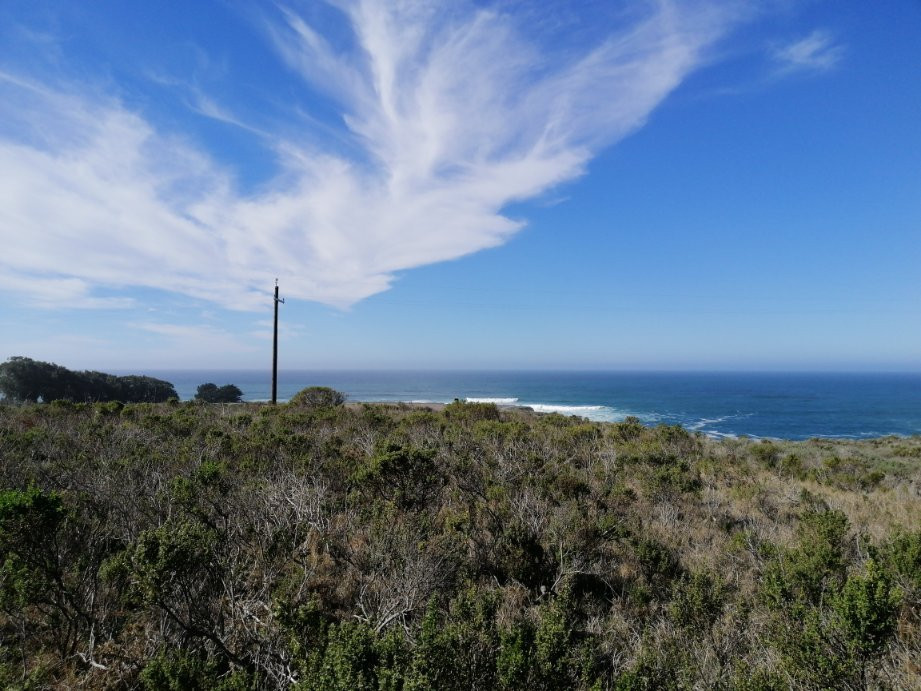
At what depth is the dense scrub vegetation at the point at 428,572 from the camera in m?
3.15

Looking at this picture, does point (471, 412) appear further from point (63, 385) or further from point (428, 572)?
point (63, 385)

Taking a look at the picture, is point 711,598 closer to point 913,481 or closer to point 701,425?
point 913,481

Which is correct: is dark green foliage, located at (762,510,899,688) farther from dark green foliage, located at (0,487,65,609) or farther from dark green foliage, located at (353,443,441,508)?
dark green foliage, located at (0,487,65,609)

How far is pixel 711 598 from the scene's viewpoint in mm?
4422

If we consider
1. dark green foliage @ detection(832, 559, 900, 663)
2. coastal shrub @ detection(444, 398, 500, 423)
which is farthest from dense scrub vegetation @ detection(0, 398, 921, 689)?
coastal shrub @ detection(444, 398, 500, 423)

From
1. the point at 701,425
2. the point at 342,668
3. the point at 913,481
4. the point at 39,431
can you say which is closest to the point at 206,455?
the point at 39,431

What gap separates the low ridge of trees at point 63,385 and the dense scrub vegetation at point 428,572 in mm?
26147

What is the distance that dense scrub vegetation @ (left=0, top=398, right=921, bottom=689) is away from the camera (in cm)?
315

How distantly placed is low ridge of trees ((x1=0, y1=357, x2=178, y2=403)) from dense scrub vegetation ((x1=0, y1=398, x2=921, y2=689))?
2615 cm

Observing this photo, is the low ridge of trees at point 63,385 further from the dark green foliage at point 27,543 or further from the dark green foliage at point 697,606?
the dark green foliage at point 697,606

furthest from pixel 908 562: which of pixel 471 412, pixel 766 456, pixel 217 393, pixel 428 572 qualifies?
pixel 217 393

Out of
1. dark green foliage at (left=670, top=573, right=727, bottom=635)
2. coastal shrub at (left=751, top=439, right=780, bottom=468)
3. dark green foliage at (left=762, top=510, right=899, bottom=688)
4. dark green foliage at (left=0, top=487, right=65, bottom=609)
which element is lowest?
coastal shrub at (left=751, top=439, right=780, bottom=468)

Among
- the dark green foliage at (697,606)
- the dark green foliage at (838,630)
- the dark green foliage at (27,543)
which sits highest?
the dark green foliage at (27,543)

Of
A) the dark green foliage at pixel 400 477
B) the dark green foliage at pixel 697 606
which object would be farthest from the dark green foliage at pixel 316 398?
the dark green foliage at pixel 697 606
